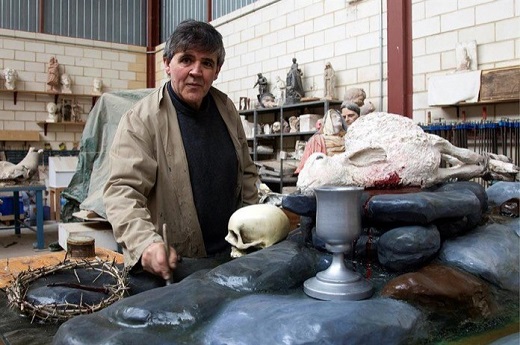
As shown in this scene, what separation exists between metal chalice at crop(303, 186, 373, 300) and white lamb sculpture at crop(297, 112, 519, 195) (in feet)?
1.34

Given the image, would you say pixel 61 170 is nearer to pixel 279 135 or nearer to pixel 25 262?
pixel 279 135

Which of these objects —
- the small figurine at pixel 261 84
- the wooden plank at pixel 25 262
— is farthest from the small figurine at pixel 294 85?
the wooden plank at pixel 25 262

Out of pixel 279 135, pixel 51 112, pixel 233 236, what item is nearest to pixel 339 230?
pixel 233 236

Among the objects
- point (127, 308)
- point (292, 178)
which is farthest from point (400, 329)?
point (292, 178)

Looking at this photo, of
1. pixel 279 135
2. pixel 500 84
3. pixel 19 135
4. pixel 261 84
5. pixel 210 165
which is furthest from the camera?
pixel 19 135

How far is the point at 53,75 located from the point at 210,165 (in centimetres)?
804

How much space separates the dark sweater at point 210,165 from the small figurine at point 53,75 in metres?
7.87

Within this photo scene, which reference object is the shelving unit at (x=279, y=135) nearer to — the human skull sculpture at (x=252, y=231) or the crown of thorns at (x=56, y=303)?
the human skull sculpture at (x=252, y=231)

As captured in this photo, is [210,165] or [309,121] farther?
[309,121]

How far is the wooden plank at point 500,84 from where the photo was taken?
416cm

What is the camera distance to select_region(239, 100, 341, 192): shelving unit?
5.81 meters

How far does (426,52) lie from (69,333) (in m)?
4.85

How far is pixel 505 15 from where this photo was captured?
4.44m

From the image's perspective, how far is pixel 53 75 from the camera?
29.1 feet
